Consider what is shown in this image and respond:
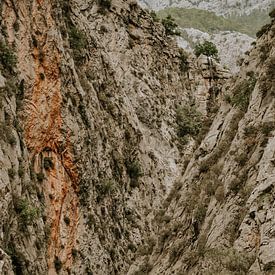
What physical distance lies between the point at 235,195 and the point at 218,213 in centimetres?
80

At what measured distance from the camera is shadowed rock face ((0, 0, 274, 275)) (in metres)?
19.5

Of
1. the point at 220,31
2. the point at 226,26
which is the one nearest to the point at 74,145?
the point at 220,31

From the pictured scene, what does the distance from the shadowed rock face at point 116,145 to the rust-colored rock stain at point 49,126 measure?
8 centimetres

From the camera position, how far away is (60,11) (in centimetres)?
4003

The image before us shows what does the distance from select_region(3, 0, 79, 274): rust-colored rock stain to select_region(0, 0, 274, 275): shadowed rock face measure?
8 cm

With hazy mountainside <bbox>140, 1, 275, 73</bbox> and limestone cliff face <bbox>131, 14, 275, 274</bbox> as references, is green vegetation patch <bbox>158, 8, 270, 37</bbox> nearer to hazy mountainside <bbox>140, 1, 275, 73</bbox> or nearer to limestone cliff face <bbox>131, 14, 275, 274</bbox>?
hazy mountainside <bbox>140, 1, 275, 73</bbox>

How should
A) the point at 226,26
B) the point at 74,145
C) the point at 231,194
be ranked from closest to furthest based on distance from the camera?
the point at 231,194 < the point at 74,145 < the point at 226,26

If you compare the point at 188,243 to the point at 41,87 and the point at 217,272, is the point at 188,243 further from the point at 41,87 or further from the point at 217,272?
the point at 41,87

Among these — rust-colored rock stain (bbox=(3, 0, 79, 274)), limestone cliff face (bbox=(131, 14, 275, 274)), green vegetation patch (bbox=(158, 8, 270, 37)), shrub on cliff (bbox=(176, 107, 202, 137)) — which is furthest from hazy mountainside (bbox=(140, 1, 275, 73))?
limestone cliff face (bbox=(131, 14, 275, 274))

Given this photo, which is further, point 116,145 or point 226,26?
point 226,26

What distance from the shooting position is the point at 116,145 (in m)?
41.1

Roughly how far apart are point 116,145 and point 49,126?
7.56 meters

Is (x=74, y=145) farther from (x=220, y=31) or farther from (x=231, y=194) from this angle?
(x=220, y=31)

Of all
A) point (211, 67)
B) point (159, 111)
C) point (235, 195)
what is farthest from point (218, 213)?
point (211, 67)
